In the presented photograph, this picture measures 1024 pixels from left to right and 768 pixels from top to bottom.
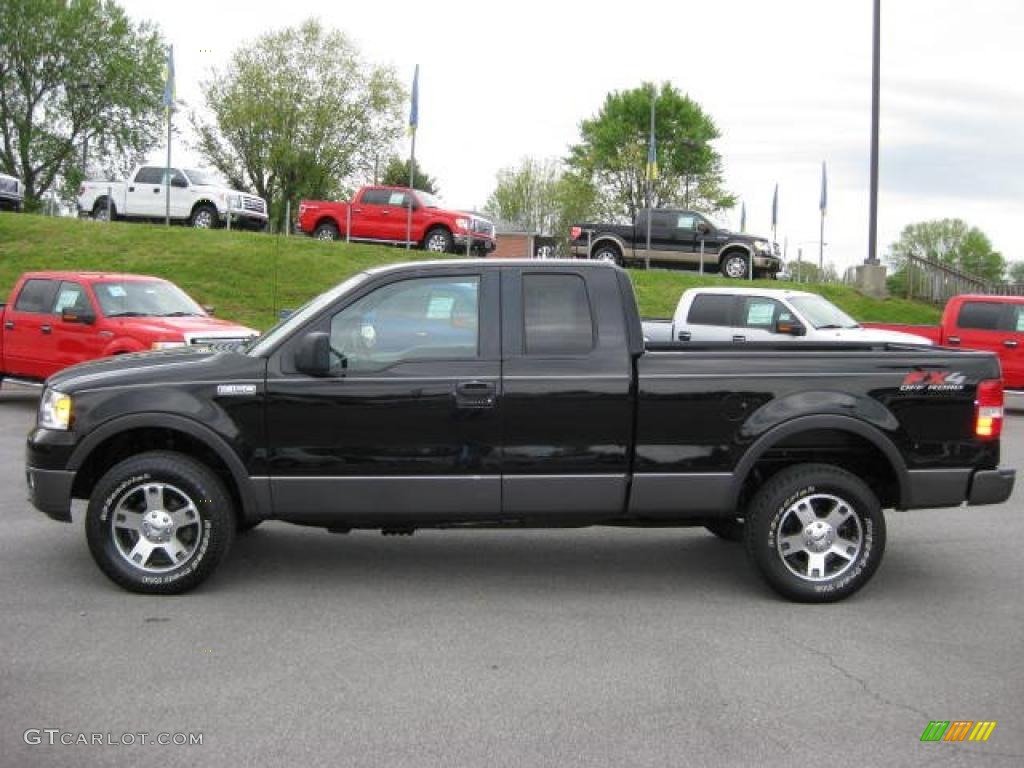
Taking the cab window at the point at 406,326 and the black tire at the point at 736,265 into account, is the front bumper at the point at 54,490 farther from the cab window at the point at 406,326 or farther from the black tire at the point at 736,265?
the black tire at the point at 736,265

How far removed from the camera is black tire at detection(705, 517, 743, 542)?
656 cm

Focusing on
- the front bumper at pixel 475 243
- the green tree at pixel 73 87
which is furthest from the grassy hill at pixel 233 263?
the green tree at pixel 73 87

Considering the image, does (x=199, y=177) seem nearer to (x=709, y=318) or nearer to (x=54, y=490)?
(x=709, y=318)

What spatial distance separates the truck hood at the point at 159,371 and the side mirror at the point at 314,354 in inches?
14.9

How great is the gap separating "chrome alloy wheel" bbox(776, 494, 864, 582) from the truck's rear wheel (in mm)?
28448

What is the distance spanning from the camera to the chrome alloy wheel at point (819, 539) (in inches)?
230

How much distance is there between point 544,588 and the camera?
20.1 ft

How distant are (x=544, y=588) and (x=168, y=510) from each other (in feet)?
6.95

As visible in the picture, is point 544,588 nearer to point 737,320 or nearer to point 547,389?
point 547,389

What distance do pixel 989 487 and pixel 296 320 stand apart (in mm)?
3925

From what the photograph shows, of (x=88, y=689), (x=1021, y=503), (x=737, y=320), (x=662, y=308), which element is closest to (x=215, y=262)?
(x=662, y=308)

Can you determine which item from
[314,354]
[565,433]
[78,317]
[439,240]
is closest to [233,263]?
[439,240]

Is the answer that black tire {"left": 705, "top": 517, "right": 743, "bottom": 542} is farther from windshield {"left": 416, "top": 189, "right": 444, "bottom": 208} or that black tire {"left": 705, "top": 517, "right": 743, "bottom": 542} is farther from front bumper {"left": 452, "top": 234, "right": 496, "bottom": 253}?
windshield {"left": 416, "top": 189, "right": 444, "bottom": 208}

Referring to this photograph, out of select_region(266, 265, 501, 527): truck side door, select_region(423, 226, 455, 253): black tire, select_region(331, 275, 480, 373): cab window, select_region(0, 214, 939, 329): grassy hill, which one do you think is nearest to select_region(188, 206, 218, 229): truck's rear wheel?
select_region(0, 214, 939, 329): grassy hill
